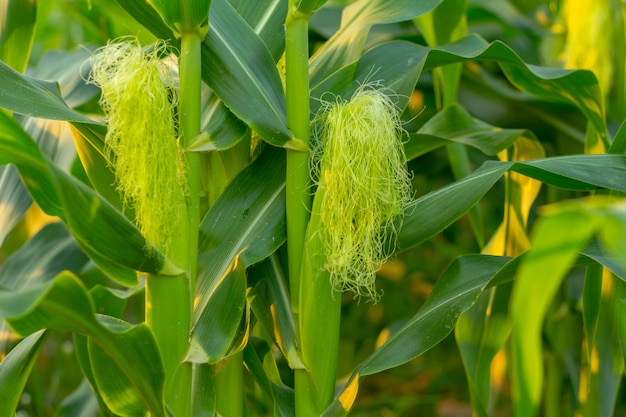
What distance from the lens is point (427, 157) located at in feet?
5.53

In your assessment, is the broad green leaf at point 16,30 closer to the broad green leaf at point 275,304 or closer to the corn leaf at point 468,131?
the broad green leaf at point 275,304

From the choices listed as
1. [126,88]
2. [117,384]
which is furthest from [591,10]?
[117,384]

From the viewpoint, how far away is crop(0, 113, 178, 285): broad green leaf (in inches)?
28.0

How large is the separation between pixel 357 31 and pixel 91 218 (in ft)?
1.62

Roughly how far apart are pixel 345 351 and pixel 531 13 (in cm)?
107

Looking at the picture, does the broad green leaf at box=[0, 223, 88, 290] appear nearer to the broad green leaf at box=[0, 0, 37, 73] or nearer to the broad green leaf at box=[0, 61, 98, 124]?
the broad green leaf at box=[0, 0, 37, 73]

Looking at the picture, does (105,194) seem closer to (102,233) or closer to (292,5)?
(102,233)

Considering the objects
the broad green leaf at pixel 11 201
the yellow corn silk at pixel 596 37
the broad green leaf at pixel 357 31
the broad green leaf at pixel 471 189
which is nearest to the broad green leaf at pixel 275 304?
the broad green leaf at pixel 471 189

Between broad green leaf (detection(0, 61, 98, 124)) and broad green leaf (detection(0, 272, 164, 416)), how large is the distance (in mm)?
216

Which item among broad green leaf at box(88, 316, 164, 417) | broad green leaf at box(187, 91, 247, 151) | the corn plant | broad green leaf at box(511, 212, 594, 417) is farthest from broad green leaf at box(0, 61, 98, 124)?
broad green leaf at box(511, 212, 594, 417)

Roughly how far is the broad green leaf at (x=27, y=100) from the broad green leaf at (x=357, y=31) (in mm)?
342

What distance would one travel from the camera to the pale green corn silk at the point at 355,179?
81cm

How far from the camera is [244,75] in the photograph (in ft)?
2.84

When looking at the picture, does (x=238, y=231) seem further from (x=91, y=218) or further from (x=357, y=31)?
(x=357, y=31)
